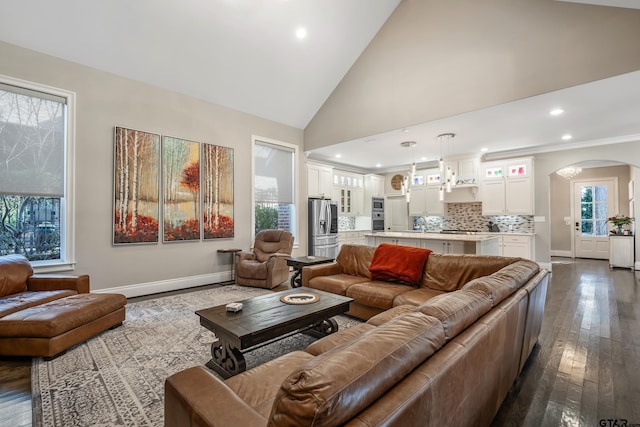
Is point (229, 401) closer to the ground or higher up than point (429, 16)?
closer to the ground

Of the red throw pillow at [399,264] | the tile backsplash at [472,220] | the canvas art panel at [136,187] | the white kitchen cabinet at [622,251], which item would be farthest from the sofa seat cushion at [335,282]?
the white kitchen cabinet at [622,251]

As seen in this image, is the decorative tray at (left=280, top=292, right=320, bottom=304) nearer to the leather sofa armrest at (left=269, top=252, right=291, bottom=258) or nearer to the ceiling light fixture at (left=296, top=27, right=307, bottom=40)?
the leather sofa armrest at (left=269, top=252, right=291, bottom=258)

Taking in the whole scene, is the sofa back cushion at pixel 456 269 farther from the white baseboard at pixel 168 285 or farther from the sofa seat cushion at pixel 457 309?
the white baseboard at pixel 168 285

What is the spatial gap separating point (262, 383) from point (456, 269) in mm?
2381

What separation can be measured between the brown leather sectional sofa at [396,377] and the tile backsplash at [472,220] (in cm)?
604

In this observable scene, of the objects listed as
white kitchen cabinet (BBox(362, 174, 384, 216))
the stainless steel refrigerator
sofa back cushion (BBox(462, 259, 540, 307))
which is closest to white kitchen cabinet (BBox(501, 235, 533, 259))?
white kitchen cabinet (BBox(362, 174, 384, 216))

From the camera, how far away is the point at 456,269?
299cm

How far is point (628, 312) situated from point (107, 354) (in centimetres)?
567

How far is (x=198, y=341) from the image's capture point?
2693 mm

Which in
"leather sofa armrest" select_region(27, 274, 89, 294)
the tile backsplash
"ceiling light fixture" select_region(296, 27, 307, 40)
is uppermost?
"ceiling light fixture" select_region(296, 27, 307, 40)

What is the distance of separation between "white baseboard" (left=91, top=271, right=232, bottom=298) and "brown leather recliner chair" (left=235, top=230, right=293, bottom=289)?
44cm

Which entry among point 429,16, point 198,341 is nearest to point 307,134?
point 429,16

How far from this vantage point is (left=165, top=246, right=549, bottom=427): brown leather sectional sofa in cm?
73

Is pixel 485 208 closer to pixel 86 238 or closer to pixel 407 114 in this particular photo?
pixel 407 114
